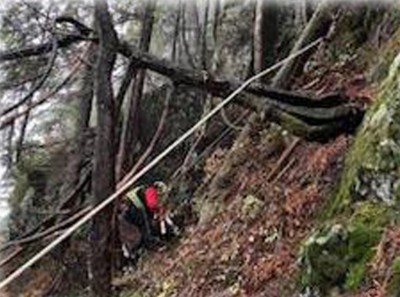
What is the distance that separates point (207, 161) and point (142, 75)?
1.96 meters

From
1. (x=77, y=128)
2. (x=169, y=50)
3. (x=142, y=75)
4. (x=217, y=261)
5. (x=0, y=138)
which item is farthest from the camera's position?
(x=169, y=50)

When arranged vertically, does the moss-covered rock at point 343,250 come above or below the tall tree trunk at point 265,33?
below

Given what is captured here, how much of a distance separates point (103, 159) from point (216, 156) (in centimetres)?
398

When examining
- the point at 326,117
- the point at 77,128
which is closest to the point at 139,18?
the point at 77,128

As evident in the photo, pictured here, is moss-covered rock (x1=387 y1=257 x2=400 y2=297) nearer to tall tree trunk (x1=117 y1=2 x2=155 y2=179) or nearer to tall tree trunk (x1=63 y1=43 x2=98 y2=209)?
tall tree trunk (x1=117 y1=2 x2=155 y2=179)

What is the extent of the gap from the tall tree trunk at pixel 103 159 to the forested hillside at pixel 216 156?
0.01 metres

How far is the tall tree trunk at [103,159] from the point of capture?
6.74 m

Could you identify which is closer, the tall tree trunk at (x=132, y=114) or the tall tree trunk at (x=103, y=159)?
the tall tree trunk at (x=103, y=159)

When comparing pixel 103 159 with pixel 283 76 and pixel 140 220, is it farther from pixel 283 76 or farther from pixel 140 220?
pixel 140 220

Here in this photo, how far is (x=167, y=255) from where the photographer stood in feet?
32.2

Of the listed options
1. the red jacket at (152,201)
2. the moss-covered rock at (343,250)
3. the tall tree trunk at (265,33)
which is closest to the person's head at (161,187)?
the red jacket at (152,201)

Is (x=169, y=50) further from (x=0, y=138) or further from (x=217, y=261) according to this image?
(x=217, y=261)

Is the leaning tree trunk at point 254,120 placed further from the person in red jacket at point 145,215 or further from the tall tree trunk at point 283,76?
the person in red jacket at point 145,215

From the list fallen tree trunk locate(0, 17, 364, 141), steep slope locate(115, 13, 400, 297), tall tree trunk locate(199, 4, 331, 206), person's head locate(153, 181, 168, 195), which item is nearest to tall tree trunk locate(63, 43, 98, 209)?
person's head locate(153, 181, 168, 195)
